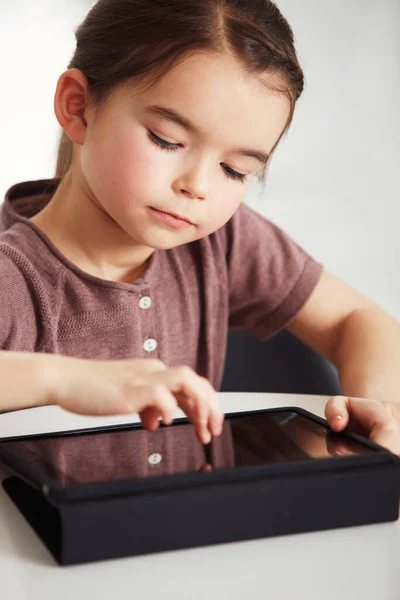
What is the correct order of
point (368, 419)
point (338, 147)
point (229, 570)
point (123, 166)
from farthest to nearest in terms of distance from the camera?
1. point (338, 147)
2. point (123, 166)
3. point (368, 419)
4. point (229, 570)

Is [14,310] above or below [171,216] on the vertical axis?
below

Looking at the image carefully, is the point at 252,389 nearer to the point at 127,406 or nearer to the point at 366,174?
the point at 127,406

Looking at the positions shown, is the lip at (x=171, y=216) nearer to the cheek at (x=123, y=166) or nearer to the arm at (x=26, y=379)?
the cheek at (x=123, y=166)

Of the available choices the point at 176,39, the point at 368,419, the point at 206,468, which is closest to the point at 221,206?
the point at 176,39

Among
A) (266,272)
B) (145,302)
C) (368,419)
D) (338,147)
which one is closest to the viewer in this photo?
(368,419)

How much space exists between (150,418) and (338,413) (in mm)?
155

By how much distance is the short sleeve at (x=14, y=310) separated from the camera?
865 millimetres

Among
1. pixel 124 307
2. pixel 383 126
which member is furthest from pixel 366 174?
pixel 124 307

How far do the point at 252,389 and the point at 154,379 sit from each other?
60 centimetres

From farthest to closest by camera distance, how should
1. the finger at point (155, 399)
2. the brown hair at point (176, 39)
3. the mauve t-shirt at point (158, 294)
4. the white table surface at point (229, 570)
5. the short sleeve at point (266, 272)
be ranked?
the short sleeve at point (266, 272)
the mauve t-shirt at point (158, 294)
the brown hair at point (176, 39)
the finger at point (155, 399)
the white table surface at point (229, 570)

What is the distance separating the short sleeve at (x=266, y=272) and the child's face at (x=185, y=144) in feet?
0.87

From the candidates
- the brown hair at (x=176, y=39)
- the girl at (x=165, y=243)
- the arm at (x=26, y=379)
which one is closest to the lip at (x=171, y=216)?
the girl at (x=165, y=243)

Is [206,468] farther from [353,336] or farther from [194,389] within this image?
[353,336]

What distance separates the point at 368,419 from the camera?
68 centimetres
